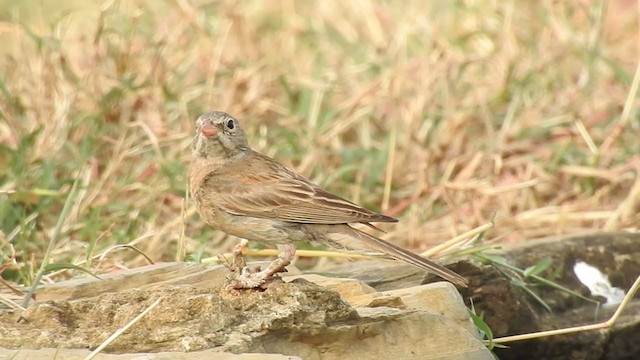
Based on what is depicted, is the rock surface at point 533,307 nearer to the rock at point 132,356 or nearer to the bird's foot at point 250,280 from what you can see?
the bird's foot at point 250,280

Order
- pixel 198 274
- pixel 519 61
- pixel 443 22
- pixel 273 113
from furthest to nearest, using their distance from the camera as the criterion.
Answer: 1. pixel 443 22
2. pixel 519 61
3. pixel 273 113
4. pixel 198 274

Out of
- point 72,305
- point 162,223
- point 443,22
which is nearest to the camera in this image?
point 72,305

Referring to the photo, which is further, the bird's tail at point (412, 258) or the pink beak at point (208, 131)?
the pink beak at point (208, 131)

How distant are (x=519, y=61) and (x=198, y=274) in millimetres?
4050

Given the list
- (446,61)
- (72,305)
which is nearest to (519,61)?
(446,61)

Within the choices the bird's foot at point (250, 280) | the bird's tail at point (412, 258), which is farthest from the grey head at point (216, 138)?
the bird's foot at point (250, 280)

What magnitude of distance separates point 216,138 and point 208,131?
0.04 metres

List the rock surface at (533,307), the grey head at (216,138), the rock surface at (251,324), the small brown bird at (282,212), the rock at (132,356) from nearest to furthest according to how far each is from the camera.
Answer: the rock at (132,356), the rock surface at (251,324), the small brown bird at (282,212), the rock surface at (533,307), the grey head at (216,138)

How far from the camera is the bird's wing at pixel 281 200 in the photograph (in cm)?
477

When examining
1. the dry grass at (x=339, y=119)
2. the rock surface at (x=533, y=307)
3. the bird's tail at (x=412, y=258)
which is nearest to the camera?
the bird's tail at (x=412, y=258)

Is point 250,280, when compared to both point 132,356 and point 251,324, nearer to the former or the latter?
point 251,324

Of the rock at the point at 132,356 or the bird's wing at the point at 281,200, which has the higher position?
the bird's wing at the point at 281,200

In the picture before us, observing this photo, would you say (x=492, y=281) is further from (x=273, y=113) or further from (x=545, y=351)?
(x=273, y=113)

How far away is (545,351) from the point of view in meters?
5.22
